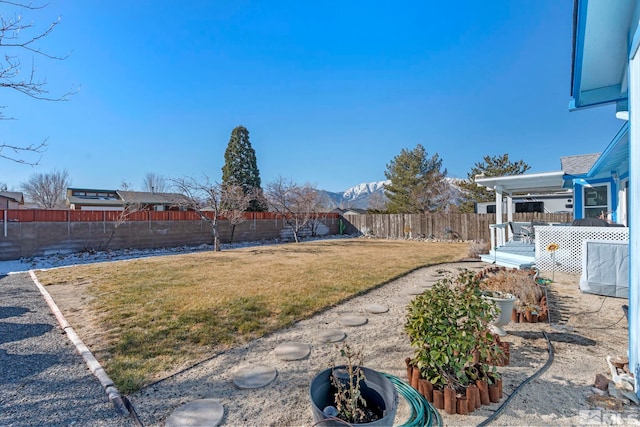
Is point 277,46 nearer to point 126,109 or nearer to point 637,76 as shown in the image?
point 126,109

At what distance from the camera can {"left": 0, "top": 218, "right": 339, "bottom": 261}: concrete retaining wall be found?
32.6 feet

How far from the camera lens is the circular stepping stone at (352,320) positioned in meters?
3.94

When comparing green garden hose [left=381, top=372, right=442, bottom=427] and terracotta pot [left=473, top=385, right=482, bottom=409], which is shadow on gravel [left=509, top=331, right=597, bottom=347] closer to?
terracotta pot [left=473, top=385, right=482, bottom=409]

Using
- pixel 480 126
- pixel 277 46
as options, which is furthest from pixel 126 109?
pixel 480 126

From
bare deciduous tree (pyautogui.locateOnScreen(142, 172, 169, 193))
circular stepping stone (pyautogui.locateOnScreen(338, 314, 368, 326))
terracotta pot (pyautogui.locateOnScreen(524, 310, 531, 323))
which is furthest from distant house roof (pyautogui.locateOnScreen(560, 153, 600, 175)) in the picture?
bare deciduous tree (pyautogui.locateOnScreen(142, 172, 169, 193))

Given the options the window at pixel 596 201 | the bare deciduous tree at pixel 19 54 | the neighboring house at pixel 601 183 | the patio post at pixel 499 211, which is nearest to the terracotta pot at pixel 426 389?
the bare deciduous tree at pixel 19 54

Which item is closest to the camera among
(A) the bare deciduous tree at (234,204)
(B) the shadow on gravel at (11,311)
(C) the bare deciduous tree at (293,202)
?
(B) the shadow on gravel at (11,311)

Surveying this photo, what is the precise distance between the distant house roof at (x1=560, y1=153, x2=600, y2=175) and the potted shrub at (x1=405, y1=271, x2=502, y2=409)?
8.95m

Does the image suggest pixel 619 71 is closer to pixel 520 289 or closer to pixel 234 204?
pixel 520 289

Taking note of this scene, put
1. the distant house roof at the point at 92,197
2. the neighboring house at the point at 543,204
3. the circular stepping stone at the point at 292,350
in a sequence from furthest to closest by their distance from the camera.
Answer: the distant house roof at the point at 92,197 < the neighboring house at the point at 543,204 < the circular stepping stone at the point at 292,350

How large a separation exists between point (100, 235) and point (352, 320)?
39.2 ft

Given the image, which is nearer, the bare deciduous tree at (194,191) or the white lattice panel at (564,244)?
the white lattice panel at (564,244)

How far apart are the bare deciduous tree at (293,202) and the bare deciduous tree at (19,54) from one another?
13815mm

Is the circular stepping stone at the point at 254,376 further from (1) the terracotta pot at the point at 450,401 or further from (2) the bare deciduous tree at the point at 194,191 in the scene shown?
(2) the bare deciduous tree at the point at 194,191
